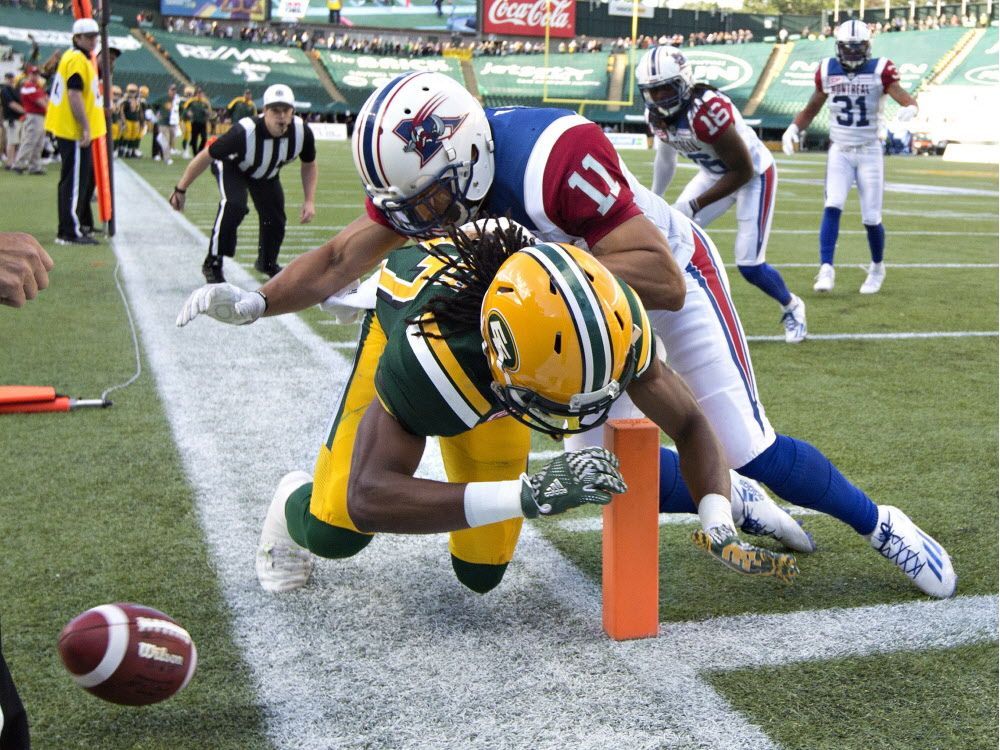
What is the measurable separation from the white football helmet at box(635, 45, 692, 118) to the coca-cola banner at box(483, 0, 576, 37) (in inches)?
1625

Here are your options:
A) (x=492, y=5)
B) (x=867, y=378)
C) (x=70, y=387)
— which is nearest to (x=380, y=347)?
(x=70, y=387)

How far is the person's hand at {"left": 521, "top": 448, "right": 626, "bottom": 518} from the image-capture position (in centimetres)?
201

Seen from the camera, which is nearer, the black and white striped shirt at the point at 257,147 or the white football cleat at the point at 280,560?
the white football cleat at the point at 280,560

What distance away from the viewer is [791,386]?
5.02 m

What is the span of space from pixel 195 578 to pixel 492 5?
147ft

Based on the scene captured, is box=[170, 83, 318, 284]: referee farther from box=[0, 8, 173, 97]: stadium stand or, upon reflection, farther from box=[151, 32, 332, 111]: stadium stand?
box=[151, 32, 332, 111]: stadium stand

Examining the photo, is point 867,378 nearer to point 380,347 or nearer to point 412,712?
point 380,347

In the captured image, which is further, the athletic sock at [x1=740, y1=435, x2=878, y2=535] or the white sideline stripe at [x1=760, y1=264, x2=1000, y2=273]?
the white sideline stripe at [x1=760, y1=264, x2=1000, y2=273]

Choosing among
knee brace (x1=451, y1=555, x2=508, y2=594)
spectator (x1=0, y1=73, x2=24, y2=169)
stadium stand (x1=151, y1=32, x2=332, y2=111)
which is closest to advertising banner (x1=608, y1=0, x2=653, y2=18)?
stadium stand (x1=151, y1=32, x2=332, y2=111)

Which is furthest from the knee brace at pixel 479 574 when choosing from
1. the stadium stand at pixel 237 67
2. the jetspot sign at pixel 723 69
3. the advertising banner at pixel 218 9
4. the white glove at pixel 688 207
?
the advertising banner at pixel 218 9

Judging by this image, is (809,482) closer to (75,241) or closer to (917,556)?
(917,556)

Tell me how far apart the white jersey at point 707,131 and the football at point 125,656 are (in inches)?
154

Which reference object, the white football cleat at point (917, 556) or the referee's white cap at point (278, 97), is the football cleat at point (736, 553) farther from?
the referee's white cap at point (278, 97)

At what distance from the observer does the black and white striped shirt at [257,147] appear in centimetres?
731
